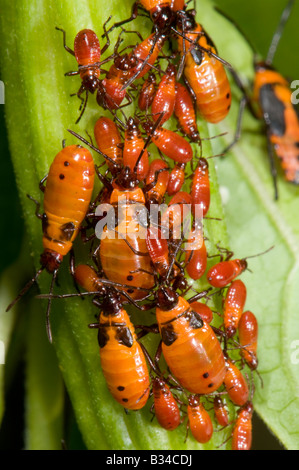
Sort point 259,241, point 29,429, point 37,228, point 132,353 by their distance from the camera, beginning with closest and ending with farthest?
1. point 132,353
2. point 37,228
3. point 29,429
4. point 259,241

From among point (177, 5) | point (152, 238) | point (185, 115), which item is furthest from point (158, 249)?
point (177, 5)

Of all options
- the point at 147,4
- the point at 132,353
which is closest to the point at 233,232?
the point at 132,353

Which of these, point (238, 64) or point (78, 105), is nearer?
point (78, 105)

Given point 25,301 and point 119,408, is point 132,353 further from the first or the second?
point 25,301

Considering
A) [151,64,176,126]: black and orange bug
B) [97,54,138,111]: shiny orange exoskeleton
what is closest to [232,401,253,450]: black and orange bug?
[151,64,176,126]: black and orange bug

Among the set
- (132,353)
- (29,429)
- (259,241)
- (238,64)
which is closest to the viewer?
(132,353)

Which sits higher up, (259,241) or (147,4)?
(147,4)
